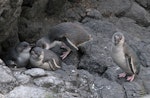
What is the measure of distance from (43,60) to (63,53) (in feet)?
2.99

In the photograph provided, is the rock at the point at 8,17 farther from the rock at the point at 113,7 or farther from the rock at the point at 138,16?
the rock at the point at 138,16

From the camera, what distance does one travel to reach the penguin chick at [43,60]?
756cm

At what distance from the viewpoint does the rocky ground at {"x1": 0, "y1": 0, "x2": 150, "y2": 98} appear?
23.1ft

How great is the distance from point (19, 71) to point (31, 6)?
1.91 meters

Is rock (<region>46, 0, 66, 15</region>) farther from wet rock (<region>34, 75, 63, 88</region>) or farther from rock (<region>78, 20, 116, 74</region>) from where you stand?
wet rock (<region>34, 75, 63, 88</region>)

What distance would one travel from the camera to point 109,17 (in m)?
9.92

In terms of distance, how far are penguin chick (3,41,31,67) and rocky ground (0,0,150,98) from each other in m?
0.29

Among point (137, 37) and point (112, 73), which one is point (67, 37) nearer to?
point (112, 73)

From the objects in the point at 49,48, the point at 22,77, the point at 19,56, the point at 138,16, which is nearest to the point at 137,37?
the point at 138,16

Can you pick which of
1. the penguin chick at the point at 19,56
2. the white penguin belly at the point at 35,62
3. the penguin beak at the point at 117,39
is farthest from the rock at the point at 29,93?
the penguin beak at the point at 117,39

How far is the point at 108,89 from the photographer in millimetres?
7371

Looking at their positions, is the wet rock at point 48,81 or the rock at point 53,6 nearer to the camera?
the wet rock at point 48,81

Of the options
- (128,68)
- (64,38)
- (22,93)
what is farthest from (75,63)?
(22,93)

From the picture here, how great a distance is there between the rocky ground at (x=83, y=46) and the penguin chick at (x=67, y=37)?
19cm
